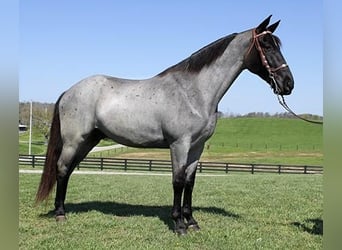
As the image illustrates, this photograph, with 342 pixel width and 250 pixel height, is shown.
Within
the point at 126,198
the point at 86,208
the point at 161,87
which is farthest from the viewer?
the point at 126,198

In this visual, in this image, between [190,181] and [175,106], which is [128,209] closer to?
[190,181]

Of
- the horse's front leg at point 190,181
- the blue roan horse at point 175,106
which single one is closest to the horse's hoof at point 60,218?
the blue roan horse at point 175,106

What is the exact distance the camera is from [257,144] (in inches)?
2201

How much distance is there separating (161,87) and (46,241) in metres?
2.75

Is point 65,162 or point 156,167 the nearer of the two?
point 65,162

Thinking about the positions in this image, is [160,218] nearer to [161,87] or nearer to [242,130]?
[161,87]

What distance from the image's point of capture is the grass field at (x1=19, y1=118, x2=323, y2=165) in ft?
135

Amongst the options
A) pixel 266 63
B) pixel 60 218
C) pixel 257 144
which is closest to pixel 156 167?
pixel 60 218

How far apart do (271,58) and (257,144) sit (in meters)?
51.9

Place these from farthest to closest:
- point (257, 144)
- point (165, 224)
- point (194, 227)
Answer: point (257, 144) < point (165, 224) < point (194, 227)

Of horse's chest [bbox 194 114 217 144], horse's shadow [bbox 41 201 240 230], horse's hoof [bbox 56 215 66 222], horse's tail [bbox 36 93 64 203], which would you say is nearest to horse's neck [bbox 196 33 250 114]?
horse's chest [bbox 194 114 217 144]

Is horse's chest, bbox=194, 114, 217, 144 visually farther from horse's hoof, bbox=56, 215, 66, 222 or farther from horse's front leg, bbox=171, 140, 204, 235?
horse's hoof, bbox=56, 215, 66, 222
